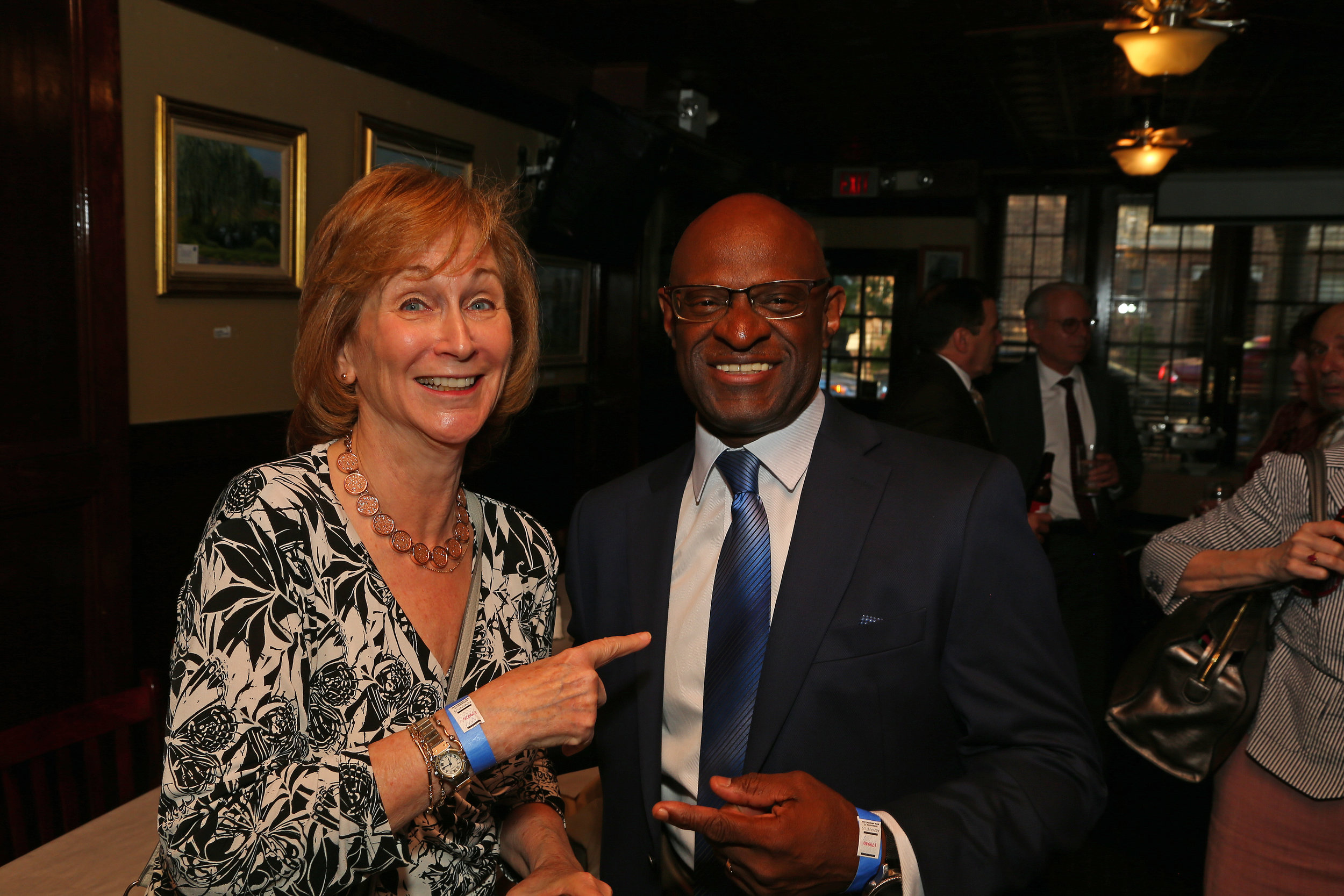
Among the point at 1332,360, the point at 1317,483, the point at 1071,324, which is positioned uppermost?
the point at 1071,324

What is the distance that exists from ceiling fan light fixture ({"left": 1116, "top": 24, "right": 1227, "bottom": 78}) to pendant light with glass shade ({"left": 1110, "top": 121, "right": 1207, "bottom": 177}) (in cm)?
214

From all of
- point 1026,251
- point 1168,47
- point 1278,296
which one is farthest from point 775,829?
point 1278,296

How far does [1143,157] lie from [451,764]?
6.10 meters

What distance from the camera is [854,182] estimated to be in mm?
8688

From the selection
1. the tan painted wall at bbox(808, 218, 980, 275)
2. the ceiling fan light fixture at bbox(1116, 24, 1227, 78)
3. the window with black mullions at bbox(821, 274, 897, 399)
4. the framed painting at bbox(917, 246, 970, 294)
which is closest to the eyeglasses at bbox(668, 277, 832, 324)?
the ceiling fan light fixture at bbox(1116, 24, 1227, 78)

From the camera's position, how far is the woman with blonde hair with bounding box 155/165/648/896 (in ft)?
3.78

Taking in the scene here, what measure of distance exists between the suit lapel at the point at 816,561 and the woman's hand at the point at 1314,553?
0.95 m

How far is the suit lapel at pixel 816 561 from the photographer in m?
1.38

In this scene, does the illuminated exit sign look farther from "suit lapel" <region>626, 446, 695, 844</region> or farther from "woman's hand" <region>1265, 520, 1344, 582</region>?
"suit lapel" <region>626, 446, 695, 844</region>

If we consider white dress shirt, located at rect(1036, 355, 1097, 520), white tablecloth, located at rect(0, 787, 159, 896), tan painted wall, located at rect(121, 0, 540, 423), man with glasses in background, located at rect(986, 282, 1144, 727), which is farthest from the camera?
white dress shirt, located at rect(1036, 355, 1097, 520)

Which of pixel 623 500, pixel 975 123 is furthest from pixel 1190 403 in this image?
pixel 623 500

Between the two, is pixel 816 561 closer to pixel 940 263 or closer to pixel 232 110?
pixel 232 110

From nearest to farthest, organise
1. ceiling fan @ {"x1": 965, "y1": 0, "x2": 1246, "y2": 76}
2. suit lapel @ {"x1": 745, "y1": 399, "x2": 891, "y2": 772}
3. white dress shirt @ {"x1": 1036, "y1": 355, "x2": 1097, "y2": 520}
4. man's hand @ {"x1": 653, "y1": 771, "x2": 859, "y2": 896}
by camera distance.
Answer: man's hand @ {"x1": 653, "y1": 771, "x2": 859, "y2": 896} < suit lapel @ {"x1": 745, "y1": 399, "x2": 891, "y2": 772} < ceiling fan @ {"x1": 965, "y1": 0, "x2": 1246, "y2": 76} < white dress shirt @ {"x1": 1036, "y1": 355, "x2": 1097, "y2": 520}

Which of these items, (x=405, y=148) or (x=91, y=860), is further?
(x=405, y=148)
